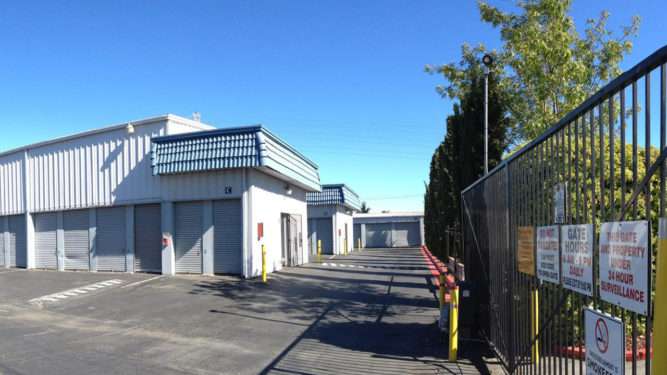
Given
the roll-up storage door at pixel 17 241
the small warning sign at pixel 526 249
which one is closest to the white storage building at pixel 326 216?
the roll-up storage door at pixel 17 241

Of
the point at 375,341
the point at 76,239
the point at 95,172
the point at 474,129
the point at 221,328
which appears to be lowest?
the point at 221,328

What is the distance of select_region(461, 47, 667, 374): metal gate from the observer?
2887 millimetres

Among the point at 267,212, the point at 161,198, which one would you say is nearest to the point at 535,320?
the point at 267,212

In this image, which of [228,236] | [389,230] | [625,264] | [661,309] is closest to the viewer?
[661,309]

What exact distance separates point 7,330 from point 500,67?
533 inches

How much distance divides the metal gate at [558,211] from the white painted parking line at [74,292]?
1159 centimetres

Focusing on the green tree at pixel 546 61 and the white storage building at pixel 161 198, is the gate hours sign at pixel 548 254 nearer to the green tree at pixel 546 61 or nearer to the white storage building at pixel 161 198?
the green tree at pixel 546 61

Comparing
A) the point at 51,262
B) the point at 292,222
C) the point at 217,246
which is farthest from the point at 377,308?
the point at 51,262

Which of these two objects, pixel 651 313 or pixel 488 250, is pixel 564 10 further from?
pixel 651 313

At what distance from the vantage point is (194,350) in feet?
26.7

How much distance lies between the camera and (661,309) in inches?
93.8

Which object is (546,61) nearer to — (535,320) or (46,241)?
(535,320)

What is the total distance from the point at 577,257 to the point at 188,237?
50.3ft

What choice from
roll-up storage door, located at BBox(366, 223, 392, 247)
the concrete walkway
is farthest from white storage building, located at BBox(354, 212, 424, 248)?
the concrete walkway
